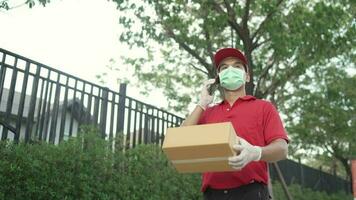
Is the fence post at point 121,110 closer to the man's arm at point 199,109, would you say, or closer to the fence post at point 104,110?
the fence post at point 104,110

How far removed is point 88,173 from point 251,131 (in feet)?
11.3

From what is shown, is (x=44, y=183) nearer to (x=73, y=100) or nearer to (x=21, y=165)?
(x=21, y=165)

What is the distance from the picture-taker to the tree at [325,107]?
13.9 m

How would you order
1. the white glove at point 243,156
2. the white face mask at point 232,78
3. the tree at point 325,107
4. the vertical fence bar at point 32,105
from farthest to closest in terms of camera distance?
the tree at point 325,107, the vertical fence bar at point 32,105, the white face mask at point 232,78, the white glove at point 243,156

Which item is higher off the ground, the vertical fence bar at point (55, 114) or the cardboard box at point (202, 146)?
the vertical fence bar at point (55, 114)

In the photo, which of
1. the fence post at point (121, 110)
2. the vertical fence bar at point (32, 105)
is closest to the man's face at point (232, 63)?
the vertical fence bar at point (32, 105)

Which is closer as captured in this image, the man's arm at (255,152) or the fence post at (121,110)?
the man's arm at (255,152)

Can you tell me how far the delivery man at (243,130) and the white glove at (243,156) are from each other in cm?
3

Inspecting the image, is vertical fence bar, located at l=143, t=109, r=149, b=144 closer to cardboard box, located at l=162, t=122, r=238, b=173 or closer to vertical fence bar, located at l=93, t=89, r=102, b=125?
vertical fence bar, located at l=93, t=89, r=102, b=125

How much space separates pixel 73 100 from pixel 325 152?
649 inches

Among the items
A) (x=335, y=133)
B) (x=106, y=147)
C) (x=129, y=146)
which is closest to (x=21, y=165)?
(x=106, y=147)

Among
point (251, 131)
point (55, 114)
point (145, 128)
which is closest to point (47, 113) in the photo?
point (55, 114)

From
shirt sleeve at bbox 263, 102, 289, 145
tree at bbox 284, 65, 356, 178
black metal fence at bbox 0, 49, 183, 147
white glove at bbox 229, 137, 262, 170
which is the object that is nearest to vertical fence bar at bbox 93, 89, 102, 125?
black metal fence at bbox 0, 49, 183, 147

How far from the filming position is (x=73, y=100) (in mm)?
6719
